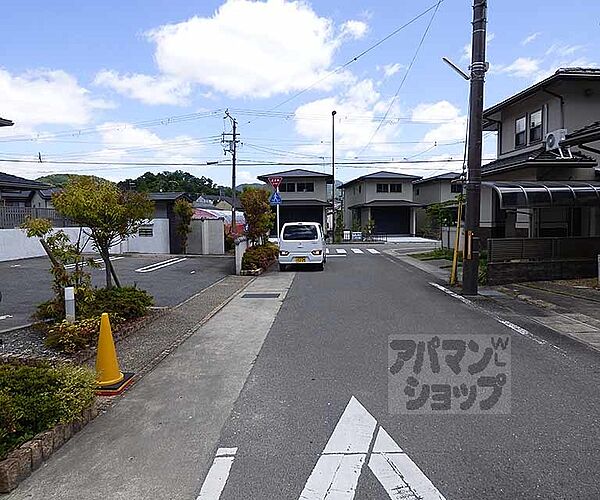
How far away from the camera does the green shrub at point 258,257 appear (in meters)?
16.9

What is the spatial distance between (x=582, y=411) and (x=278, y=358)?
3424mm

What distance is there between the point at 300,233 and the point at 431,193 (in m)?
31.4

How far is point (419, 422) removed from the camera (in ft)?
14.2

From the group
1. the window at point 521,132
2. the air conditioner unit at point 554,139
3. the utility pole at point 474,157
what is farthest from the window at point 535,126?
the utility pole at point 474,157

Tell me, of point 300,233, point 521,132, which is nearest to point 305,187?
point 521,132

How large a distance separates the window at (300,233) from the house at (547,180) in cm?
589

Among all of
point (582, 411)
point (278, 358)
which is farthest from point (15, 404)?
point (582, 411)

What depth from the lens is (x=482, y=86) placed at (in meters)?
11.6

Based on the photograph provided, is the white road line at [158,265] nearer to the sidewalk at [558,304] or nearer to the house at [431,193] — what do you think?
the sidewalk at [558,304]

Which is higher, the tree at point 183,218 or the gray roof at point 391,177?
the gray roof at point 391,177

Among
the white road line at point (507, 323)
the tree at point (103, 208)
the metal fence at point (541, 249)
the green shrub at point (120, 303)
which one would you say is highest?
the tree at point (103, 208)

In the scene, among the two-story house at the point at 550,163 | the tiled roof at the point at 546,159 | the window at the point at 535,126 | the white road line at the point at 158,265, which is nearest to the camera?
the two-story house at the point at 550,163

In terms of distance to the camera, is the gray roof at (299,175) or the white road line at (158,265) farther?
the gray roof at (299,175)

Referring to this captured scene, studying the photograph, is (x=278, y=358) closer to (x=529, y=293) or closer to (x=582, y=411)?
(x=582, y=411)
